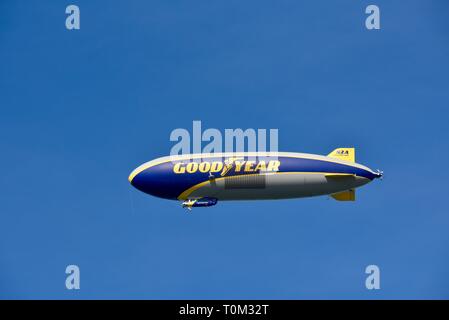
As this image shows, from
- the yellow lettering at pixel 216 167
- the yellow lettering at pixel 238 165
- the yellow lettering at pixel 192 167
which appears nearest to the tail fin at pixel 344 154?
the yellow lettering at pixel 238 165

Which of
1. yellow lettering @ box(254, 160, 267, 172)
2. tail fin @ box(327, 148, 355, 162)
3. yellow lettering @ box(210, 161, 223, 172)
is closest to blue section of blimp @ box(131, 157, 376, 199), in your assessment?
yellow lettering @ box(210, 161, 223, 172)

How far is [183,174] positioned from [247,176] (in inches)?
186

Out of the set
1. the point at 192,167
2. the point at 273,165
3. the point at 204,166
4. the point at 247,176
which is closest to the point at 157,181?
the point at 192,167

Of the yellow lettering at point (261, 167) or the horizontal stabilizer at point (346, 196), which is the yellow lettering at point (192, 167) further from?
the horizontal stabilizer at point (346, 196)

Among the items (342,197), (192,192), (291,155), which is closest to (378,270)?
(342,197)

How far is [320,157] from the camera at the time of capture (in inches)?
2502

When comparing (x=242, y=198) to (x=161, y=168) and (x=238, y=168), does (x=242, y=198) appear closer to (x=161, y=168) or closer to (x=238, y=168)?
(x=238, y=168)

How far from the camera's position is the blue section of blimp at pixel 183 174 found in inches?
2466

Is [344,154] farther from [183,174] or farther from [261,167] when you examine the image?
[183,174]

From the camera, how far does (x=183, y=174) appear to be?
6331cm

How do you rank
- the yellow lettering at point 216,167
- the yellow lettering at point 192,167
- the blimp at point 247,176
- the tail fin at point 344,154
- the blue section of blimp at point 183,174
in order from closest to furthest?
1. the blimp at point 247,176
2. the blue section of blimp at point 183,174
3. the yellow lettering at point 216,167
4. the yellow lettering at point 192,167
5. the tail fin at point 344,154

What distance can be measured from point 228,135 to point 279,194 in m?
5.86

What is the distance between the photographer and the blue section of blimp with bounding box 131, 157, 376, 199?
6262cm

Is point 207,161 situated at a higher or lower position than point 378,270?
higher
